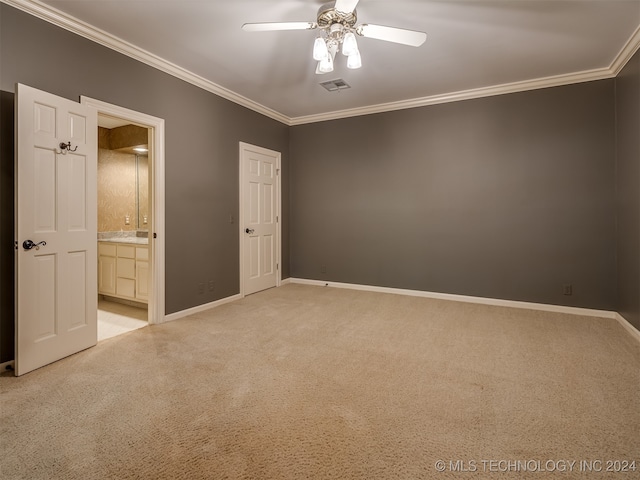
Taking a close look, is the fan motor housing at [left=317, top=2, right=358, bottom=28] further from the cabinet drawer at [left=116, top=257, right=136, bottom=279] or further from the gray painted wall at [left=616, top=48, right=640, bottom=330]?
the cabinet drawer at [left=116, top=257, right=136, bottom=279]

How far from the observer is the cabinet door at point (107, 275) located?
15.3 ft

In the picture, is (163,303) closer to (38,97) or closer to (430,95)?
(38,97)

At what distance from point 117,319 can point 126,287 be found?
0.62m

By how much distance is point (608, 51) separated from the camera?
3416mm

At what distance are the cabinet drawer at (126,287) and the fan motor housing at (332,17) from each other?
378 centimetres

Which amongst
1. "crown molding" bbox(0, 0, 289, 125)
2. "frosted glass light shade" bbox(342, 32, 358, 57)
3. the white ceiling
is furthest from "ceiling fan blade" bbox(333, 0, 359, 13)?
"crown molding" bbox(0, 0, 289, 125)

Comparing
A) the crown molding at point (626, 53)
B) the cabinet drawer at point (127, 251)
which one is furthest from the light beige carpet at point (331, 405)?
the crown molding at point (626, 53)

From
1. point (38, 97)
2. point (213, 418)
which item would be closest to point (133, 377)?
point (213, 418)

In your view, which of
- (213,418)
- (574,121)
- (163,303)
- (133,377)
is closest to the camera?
(213,418)

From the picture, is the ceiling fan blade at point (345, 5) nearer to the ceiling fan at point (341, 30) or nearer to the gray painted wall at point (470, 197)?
the ceiling fan at point (341, 30)

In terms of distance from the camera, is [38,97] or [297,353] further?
[297,353]

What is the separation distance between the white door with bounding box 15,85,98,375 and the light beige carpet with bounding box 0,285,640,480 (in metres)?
0.24

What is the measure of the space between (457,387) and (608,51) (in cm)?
372

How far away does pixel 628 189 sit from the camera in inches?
137
